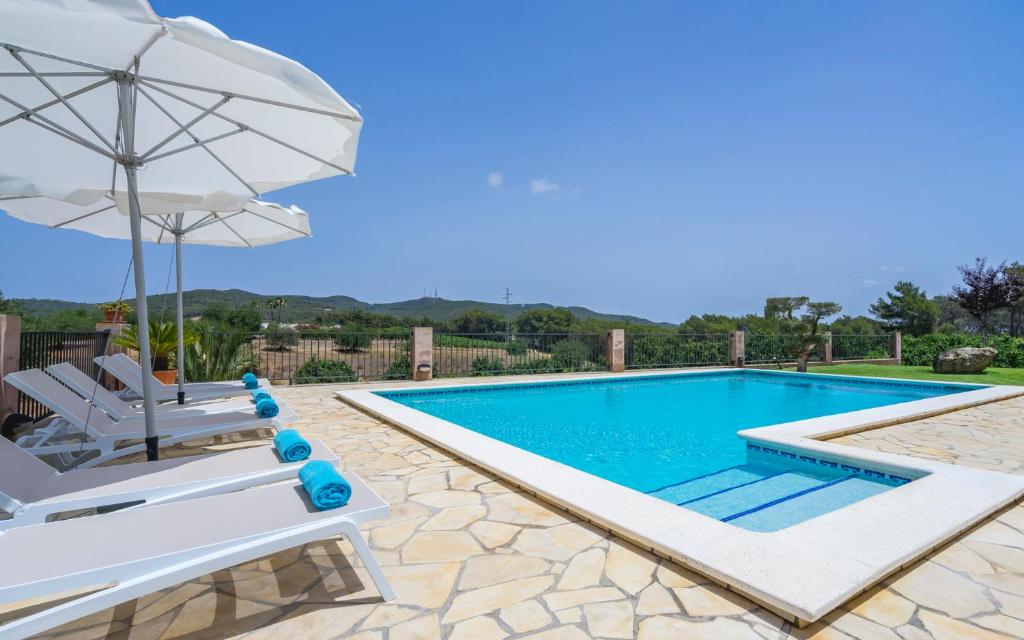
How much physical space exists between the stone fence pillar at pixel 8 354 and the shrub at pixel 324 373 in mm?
5267

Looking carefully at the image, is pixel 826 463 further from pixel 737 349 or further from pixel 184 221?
pixel 737 349

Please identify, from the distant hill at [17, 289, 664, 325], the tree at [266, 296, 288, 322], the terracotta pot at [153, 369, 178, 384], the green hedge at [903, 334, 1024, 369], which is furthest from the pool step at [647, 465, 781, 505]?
the tree at [266, 296, 288, 322]

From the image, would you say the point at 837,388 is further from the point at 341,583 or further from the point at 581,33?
the point at 341,583

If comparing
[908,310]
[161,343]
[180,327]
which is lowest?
[161,343]

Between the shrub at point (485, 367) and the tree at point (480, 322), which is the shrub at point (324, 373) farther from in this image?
the tree at point (480, 322)

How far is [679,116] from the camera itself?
556 inches

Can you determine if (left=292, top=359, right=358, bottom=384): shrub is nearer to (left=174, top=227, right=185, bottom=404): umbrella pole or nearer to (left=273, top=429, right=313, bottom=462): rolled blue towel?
(left=174, top=227, right=185, bottom=404): umbrella pole

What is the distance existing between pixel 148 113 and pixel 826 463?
22.1 ft

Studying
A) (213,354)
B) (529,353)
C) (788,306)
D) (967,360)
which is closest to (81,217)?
(213,354)

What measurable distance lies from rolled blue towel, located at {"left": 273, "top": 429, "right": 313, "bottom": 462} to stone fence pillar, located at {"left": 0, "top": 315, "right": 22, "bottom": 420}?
4.25m

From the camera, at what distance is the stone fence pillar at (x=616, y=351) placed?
558 inches

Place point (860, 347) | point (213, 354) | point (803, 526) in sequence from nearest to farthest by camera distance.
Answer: point (803, 526), point (213, 354), point (860, 347)

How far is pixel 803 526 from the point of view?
2.93 m

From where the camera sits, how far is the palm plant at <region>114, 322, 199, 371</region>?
25.7 feet
